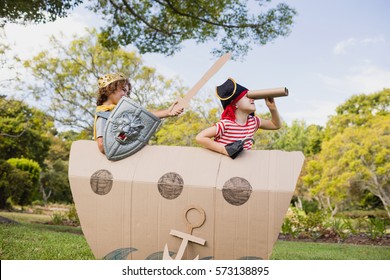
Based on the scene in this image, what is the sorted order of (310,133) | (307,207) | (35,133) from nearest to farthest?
1. (35,133)
2. (307,207)
3. (310,133)

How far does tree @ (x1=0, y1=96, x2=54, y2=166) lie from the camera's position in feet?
33.5

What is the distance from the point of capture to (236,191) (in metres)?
2.31

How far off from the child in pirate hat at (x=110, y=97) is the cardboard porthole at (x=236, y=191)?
1.83 ft

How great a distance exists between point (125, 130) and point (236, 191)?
0.68 m

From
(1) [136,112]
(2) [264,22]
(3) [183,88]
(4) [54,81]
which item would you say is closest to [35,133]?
(4) [54,81]

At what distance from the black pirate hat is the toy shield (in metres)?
0.39

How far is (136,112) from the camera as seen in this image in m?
2.55

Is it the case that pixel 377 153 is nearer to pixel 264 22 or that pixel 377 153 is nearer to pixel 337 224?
pixel 337 224

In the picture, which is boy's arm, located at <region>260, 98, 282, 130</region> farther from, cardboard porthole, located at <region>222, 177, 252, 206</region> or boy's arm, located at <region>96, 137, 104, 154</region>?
boy's arm, located at <region>96, 137, 104, 154</region>

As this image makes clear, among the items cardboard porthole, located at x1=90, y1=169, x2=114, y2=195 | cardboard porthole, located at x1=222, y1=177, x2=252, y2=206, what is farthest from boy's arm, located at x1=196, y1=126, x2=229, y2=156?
cardboard porthole, located at x1=90, y1=169, x2=114, y2=195

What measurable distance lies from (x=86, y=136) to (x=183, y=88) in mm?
2333

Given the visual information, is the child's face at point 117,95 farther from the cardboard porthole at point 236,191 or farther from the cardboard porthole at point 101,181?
the cardboard porthole at point 236,191

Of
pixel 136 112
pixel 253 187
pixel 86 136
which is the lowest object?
pixel 253 187

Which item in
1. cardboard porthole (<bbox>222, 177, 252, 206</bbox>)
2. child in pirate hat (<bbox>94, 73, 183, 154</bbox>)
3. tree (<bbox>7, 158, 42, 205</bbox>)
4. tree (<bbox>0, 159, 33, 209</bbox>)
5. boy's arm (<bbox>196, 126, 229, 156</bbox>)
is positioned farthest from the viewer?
tree (<bbox>7, 158, 42, 205</bbox>)
